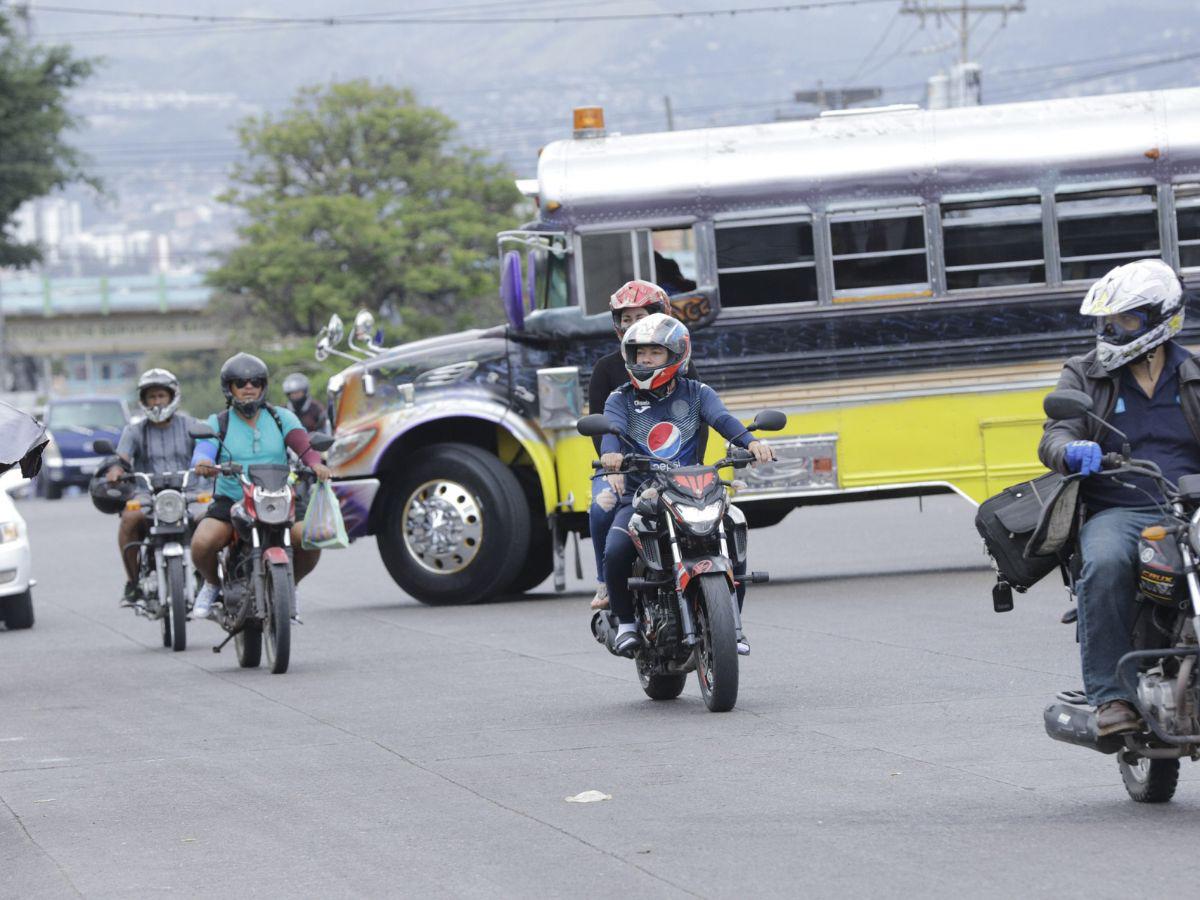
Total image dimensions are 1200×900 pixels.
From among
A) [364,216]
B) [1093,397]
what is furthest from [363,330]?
[364,216]

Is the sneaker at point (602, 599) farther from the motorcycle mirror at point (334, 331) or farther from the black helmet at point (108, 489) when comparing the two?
the motorcycle mirror at point (334, 331)

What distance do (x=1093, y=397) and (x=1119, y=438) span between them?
158mm

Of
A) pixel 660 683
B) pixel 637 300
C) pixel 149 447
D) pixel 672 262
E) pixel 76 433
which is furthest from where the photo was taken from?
pixel 76 433

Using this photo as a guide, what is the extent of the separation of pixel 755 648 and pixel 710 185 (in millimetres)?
4372

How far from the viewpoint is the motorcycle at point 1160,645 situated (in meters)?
6.58

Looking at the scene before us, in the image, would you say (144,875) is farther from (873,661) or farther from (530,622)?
(530,622)

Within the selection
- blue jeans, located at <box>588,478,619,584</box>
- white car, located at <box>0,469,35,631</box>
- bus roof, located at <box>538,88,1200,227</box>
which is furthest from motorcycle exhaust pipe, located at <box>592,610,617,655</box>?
white car, located at <box>0,469,35,631</box>

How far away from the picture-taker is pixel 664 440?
10.2 meters

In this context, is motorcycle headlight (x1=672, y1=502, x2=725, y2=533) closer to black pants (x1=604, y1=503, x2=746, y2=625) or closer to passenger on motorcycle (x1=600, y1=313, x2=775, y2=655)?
passenger on motorcycle (x1=600, y1=313, x2=775, y2=655)

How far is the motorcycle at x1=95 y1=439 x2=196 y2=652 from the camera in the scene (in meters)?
13.7

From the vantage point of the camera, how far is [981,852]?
21.2 feet

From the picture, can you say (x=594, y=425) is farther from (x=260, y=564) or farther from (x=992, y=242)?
(x=992, y=242)

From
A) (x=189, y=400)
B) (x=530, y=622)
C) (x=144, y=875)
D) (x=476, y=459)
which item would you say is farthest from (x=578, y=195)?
(x=189, y=400)

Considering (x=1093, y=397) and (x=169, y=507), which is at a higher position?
(x=1093, y=397)
